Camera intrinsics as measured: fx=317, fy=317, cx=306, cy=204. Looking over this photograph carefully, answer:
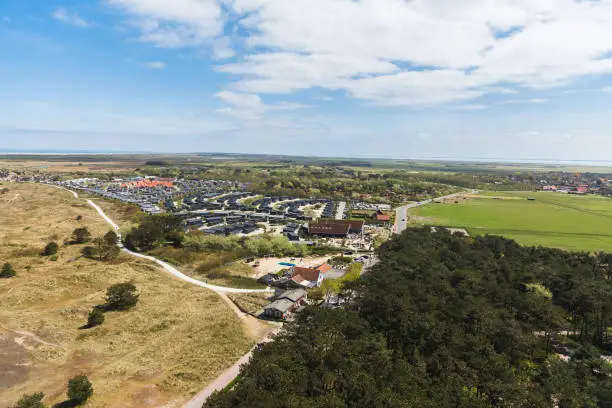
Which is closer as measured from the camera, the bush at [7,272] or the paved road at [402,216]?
the bush at [7,272]

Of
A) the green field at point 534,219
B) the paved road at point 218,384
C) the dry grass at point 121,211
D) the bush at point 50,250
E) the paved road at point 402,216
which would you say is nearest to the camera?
the paved road at point 218,384

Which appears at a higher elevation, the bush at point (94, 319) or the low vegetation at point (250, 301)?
the bush at point (94, 319)

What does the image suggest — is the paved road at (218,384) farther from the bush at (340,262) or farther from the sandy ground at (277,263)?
the bush at (340,262)

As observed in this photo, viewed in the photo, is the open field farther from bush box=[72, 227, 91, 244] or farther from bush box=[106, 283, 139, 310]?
bush box=[72, 227, 91, 244]

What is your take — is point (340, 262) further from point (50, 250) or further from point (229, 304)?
point (50, 250)

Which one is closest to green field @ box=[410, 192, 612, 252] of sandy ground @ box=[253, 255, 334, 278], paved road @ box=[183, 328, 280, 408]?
sandy ground @ box=[253, 255, 334, 278]

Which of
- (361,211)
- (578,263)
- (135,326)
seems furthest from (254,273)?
(361,211)

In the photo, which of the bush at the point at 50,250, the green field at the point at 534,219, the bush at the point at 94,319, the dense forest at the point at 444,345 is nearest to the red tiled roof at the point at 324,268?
the dense forest at the point at 444,345
